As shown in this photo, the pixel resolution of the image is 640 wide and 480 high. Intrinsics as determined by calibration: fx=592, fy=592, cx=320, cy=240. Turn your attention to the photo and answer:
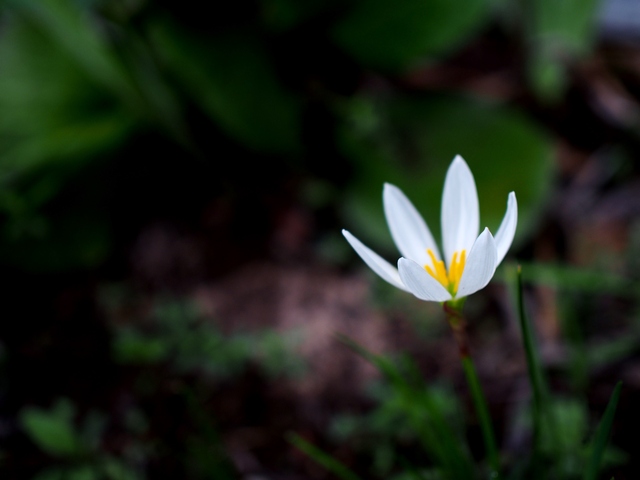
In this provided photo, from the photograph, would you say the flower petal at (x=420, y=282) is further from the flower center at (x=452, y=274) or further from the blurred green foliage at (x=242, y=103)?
the blurred green foliage at (x=242, y=103)

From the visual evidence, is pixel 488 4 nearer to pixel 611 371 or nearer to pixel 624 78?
pixel 624 78

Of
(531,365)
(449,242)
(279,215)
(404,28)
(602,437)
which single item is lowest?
(602,437)

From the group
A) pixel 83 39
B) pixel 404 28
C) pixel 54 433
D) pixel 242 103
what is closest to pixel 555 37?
pixel 404 28

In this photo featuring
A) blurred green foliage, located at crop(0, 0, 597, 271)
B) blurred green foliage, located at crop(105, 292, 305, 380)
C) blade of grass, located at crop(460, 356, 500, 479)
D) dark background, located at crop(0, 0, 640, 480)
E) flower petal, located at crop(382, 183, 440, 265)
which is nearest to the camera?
blade of grass, located at crop(460, 356, 500, 479)

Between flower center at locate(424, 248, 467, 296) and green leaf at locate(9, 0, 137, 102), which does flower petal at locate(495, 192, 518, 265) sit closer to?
flower center at locate(424, 248, 467, 296)

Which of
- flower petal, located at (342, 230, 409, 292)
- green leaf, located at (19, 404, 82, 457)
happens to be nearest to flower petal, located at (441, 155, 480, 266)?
flower petal, located at (342, 230, 409, 292)

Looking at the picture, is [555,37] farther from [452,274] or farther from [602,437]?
[602,437]

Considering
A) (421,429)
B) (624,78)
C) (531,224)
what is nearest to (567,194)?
(531,224)
